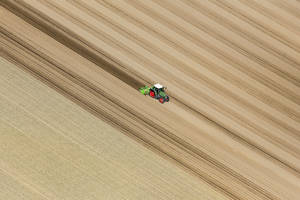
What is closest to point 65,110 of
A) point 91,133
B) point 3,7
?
point 91,133

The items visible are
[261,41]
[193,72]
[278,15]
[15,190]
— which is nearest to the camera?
[15,190]

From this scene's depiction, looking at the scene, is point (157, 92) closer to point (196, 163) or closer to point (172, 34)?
point (196, 163)

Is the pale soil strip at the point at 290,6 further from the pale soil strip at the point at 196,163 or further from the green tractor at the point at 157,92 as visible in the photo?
the pale soil strip at the point at 196,163

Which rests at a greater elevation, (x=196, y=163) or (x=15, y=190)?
(x=196, y=163)

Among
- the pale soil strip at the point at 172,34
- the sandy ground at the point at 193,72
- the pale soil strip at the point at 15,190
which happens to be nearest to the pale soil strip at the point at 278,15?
the sandy ground at the point at 193,72

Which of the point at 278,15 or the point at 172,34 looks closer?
the point at 172,34

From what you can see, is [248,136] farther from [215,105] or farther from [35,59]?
[35,59]

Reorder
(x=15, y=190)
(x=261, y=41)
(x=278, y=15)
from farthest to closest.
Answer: (x=278, y=15), (x=261, y=41), (x=15, y=190)

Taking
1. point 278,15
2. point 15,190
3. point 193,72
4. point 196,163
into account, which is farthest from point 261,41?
point 15,190
